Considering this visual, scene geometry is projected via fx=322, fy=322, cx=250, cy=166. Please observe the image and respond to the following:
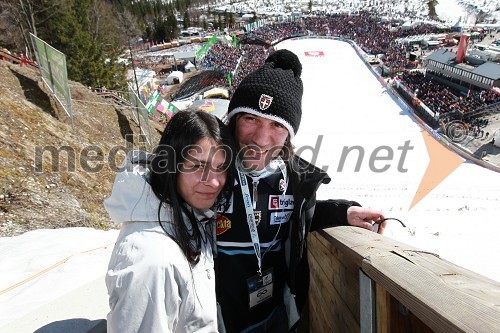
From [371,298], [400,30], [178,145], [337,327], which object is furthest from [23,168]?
[400,30]

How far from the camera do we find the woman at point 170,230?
1031 millimetres

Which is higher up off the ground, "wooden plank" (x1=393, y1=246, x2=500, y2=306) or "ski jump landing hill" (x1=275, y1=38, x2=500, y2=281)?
"wooden plank" (x1=393, y1=246, x2=500, y2=306)

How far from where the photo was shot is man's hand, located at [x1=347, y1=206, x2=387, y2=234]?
1.75 meters

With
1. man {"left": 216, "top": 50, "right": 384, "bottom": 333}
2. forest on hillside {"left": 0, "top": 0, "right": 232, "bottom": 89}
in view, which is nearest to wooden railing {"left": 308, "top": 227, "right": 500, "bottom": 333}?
man {"left": 216, "top": 50, "right": 384, "bottom": 333}

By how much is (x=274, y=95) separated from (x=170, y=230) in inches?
36.6

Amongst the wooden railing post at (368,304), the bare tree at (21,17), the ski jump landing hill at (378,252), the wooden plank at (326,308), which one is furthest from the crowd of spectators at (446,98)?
the bare tree at (21,17)

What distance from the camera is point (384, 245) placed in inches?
50.7

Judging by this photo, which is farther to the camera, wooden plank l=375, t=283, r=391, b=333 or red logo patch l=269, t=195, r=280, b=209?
red logo patch l=269, t=195, r=280, b=209

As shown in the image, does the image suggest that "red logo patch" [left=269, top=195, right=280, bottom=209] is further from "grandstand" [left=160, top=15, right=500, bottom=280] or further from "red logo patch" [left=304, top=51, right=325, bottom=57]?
"red logo patch" [left=304, top=51, right=325, bottom=57]

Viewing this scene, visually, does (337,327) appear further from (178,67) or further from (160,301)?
(178,67)

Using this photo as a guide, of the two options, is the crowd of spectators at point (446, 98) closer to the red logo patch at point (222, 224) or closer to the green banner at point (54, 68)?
the green banner at point (54, 68)

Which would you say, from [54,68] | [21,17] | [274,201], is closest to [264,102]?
[274,201]

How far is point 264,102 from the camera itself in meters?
1.72

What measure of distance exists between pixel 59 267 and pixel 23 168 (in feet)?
10.8
